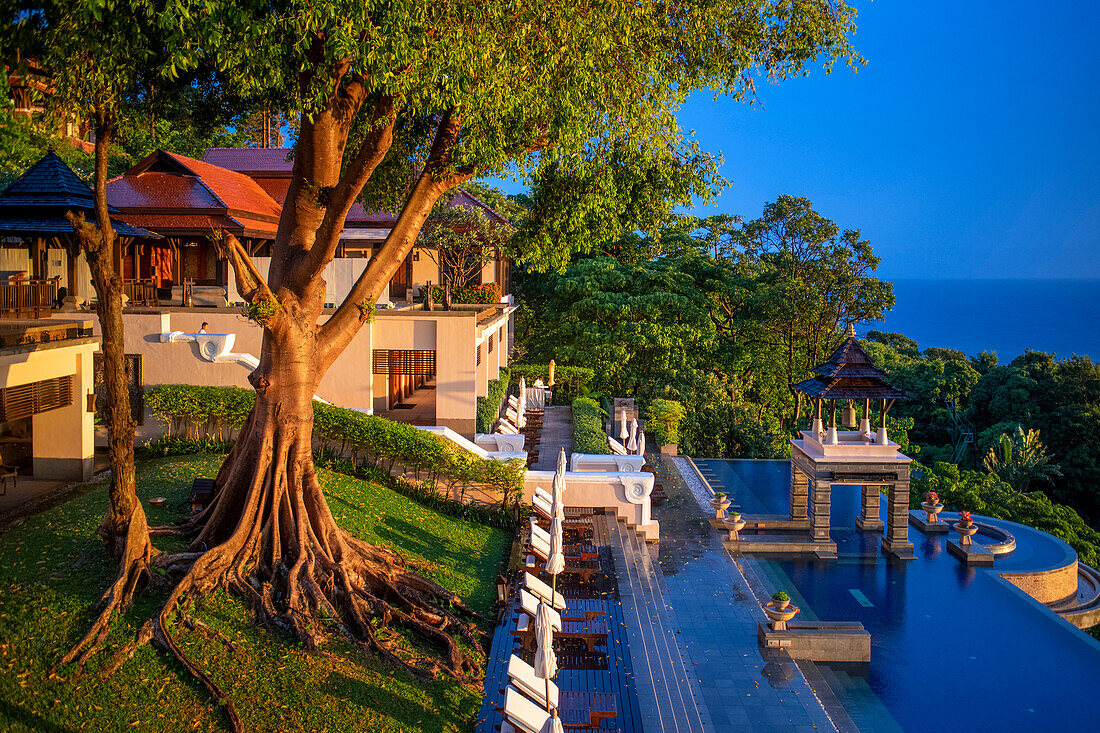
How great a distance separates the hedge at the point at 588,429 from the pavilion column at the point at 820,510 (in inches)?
227

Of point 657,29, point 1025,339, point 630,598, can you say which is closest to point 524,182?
point 657,29

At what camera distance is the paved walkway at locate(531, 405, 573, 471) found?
884 inches

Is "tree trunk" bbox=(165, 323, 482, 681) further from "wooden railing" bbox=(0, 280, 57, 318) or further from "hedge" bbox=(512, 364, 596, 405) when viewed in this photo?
"hedge" bbox=(512, 364, 596, 405)

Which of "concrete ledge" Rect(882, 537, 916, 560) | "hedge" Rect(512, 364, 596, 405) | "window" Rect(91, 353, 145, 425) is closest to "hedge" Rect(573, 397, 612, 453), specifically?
"hedge" Rect(512, 364, 596, 405)

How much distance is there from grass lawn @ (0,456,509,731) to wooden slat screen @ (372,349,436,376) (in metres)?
10.8

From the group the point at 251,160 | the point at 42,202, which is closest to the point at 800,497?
the point at 42,202

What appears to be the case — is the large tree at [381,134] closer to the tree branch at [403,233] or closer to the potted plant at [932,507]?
the tree branch at [403,233]

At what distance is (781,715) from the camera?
10.2 m

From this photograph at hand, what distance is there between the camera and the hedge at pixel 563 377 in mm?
35094

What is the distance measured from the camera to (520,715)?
8.70 meters

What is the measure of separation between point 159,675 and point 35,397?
8063 millimetres

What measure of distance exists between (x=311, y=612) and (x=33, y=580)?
3418mm

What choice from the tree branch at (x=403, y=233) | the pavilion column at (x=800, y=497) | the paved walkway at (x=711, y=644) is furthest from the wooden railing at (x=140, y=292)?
the pavilion column at (x=800, y=497)

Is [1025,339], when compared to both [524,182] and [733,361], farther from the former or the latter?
[524,182]
